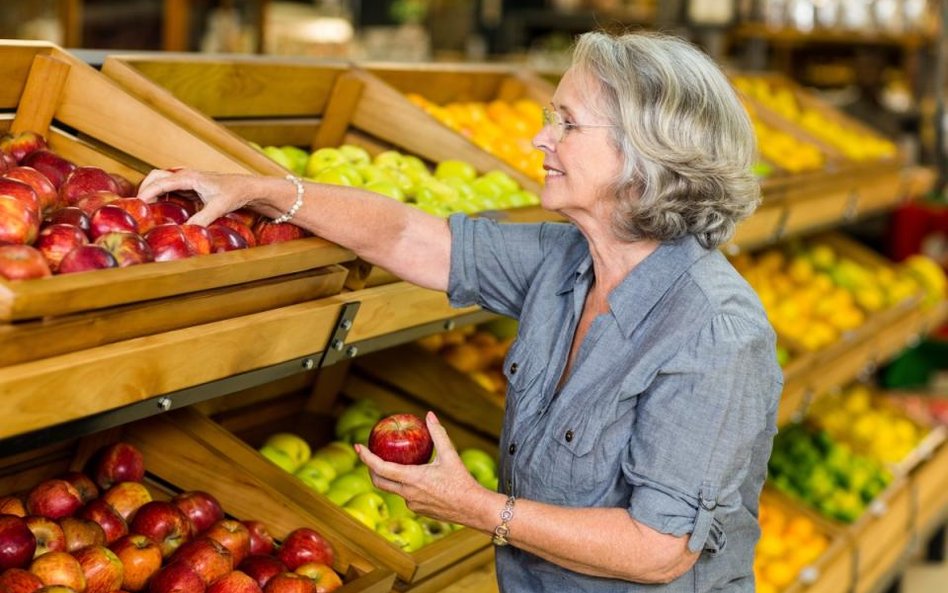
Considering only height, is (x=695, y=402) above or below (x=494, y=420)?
above

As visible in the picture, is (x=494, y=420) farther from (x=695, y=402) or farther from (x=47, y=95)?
(x=47, y=95)

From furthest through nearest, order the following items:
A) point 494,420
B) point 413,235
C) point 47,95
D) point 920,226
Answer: point 920,226, point 494,420, point 413,235, point 47,95

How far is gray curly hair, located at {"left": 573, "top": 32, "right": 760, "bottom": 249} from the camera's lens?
6.26 feet

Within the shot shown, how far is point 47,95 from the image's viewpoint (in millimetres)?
2096

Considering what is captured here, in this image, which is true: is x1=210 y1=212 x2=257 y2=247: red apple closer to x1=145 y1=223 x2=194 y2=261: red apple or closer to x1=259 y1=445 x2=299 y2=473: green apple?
x1=145 y1=223 x2=194 y2=261: red apple

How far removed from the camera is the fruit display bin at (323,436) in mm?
2225

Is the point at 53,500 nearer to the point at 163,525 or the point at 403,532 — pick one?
the point at 163,525

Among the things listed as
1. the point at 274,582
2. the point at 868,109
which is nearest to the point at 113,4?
the point at 868,109

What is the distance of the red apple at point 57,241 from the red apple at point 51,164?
11.1 inches

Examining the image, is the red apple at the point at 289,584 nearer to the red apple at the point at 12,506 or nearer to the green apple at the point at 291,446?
the red apple at the point at 12,506

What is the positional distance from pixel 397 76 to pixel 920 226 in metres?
3.98

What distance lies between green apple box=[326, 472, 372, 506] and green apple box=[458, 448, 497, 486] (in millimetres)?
324

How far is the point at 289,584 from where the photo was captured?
76.5 inches

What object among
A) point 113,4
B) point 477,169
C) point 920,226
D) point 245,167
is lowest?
point 920,226
